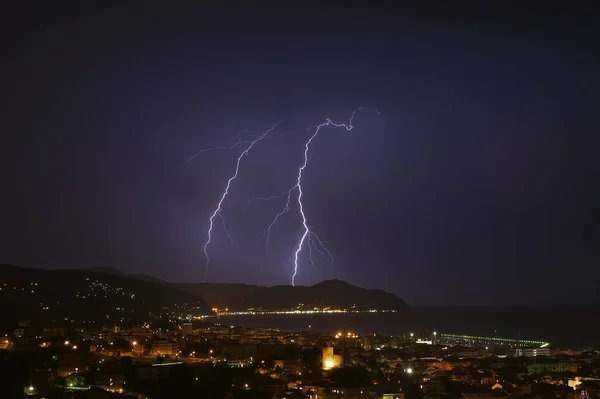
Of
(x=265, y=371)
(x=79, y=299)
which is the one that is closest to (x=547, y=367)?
(x=265, y=371)

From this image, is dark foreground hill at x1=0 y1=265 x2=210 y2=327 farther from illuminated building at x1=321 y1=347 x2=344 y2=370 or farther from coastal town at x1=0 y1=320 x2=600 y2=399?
illuminated building at x1=321 y1=347 x2=344 y2=370

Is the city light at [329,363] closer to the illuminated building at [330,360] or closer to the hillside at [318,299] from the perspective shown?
the illuminated building at [330,360]

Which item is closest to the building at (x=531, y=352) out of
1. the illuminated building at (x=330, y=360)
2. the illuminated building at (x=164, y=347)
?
the illuminated building at (x=330, y=360)

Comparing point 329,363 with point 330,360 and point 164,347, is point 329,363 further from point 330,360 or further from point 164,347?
point 164,347

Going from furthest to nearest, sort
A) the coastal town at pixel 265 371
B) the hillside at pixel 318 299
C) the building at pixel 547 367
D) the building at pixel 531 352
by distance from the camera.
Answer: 1. the hillside at pixel 318 299
2. the building at pixel 531 352
3. the building at pixel 547 367
4. the coastal town at pixel 265 371

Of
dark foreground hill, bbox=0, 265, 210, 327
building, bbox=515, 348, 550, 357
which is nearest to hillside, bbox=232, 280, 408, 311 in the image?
dark foreground hill, bbox=0, 265, 210, 327
